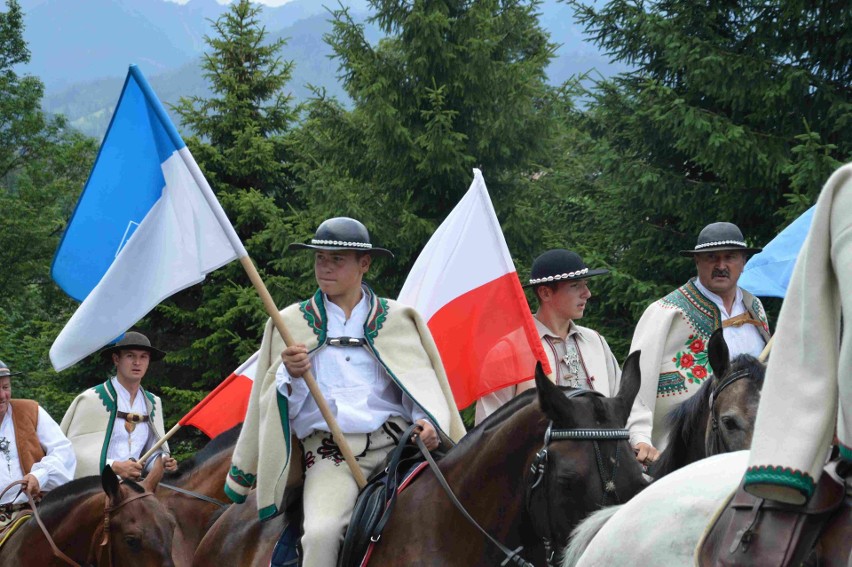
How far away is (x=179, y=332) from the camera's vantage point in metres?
22.1

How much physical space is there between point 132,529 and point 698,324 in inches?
141

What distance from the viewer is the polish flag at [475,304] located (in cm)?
658

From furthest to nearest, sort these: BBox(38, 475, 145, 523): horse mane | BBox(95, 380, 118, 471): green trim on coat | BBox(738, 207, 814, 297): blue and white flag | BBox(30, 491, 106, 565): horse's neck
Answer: BBox(95, 380, 118, 471): green trim on coat
BBox(38, 475, 145, 523): horse mane
BBox(30, 491, 106, 565): horse's neck
BBox(738, 207, 814, 297): blue and white flag

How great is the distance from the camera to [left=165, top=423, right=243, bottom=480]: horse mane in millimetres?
8781

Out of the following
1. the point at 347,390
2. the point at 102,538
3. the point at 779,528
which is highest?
the point at 347,390

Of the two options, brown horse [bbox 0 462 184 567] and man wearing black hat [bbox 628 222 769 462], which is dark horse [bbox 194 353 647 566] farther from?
brown horse [bbox 0 462 184 567]

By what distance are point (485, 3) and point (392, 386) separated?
1116cm

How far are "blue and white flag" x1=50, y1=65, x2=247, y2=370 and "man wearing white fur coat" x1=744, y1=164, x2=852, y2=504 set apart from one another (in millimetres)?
3506

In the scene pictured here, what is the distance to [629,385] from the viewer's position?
4672 millimetres

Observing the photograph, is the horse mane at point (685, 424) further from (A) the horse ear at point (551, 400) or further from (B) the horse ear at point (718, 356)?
(A) the horse ear at point (551, 400)

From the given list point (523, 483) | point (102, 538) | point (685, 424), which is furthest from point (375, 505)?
point (102, 538)

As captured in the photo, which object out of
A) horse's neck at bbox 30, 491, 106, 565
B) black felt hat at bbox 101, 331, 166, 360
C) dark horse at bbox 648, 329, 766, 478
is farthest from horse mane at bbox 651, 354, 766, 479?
black felt hat at bbox 101, 331, 166, 360

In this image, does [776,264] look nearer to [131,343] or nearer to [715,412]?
[715,412]

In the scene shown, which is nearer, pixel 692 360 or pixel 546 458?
pixel 546 458
